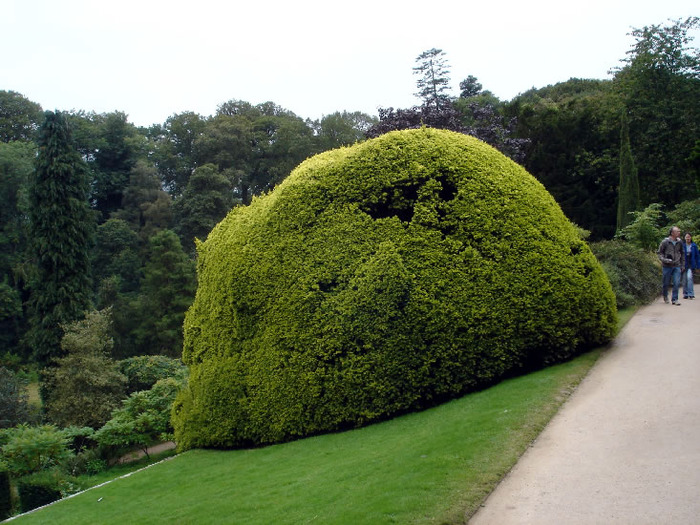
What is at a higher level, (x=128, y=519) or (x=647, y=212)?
(x=647, y=212)

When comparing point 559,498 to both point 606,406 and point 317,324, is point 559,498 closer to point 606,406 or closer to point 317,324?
point 606,406

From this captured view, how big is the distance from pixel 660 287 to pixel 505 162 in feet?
26.9

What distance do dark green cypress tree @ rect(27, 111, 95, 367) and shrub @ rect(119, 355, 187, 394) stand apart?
6.17 meters

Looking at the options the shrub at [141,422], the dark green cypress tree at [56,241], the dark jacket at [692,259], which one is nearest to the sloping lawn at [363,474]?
the shrub at [141,422]

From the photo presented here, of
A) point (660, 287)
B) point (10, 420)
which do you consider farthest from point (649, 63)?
point (10, 420)

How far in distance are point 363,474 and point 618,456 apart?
107 inches

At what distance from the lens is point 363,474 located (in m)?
6.60

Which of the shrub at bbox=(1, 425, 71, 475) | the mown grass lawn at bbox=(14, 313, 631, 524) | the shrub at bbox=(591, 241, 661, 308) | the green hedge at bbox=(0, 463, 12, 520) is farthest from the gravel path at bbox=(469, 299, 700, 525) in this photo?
the shrub at bbox=(1, 425, 71, 475)

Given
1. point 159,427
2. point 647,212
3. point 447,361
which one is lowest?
point 159,427

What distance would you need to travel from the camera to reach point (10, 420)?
2523 cm

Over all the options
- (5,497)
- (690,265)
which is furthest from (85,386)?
(690,265)

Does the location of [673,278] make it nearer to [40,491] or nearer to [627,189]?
[40,491]

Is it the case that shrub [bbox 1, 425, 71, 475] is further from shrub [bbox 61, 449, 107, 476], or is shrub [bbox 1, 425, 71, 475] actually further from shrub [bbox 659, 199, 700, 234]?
shrub [bbox 659, 199, 700, 234]

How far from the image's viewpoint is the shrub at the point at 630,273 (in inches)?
540
